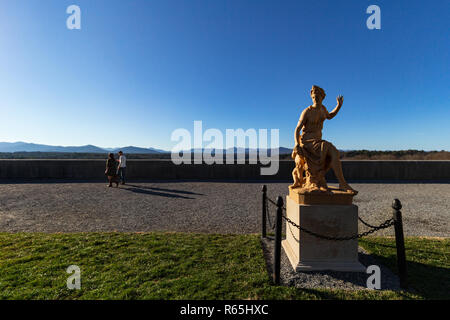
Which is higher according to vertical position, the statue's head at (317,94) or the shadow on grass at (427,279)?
the statue's head at (317,94)

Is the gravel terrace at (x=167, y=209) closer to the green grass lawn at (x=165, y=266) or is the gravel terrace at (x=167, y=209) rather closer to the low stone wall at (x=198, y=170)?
the green grass lawn at (x=165, y=266)

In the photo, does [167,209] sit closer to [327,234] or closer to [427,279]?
→ [327,234]

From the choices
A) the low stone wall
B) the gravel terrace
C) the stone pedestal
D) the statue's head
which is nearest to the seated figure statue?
the statue's head

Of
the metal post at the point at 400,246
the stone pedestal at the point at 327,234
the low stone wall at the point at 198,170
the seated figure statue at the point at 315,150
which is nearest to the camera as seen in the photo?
the metal post at the point at 400,246

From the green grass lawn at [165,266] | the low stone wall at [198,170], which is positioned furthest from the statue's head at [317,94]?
the low stone wall at [198,170]

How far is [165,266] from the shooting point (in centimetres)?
341

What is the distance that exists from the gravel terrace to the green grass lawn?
75 centimetres

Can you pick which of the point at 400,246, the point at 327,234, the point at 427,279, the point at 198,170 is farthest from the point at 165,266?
the point at 198,170

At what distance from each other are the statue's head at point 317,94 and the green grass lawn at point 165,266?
3.15 meters

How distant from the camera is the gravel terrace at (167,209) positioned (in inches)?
216

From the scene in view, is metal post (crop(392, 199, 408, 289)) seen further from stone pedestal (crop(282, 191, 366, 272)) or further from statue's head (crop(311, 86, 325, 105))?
statue's head (crop(311, 86, 325, 105))
